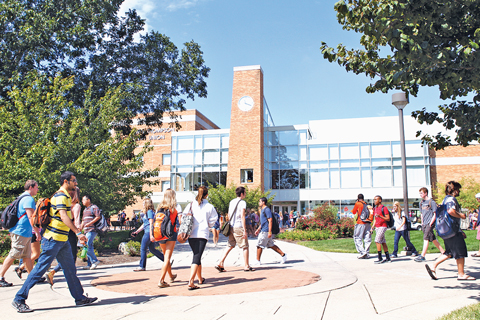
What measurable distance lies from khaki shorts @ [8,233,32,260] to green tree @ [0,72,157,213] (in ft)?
15.7

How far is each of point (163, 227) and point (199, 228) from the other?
26.3 inches

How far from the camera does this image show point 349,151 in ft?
120

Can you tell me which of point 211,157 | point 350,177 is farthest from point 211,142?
point 350,177

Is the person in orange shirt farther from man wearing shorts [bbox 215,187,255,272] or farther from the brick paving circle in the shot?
man wearing shorts [bbox 215,187,255,272]

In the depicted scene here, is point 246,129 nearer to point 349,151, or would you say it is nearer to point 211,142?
point 211,142

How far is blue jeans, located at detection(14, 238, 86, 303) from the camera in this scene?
485 centimetres

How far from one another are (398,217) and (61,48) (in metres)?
14.9

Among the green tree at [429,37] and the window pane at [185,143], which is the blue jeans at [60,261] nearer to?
the green tree at [429,37]

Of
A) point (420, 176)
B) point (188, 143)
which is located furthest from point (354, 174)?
point (188, 143)

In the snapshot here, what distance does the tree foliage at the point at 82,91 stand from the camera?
469 inches

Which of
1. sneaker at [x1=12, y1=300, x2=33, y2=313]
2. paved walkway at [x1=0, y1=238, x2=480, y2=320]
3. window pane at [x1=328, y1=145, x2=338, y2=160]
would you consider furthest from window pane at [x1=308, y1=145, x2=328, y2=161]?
sneaker at [x1=12, y1=300, x2=33, y2=313]

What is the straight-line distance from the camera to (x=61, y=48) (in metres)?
16.3

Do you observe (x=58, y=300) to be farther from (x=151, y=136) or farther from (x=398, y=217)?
(x=151, y=136)

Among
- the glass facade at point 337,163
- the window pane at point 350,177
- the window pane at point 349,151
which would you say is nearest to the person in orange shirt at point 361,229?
the glass facade at point 337,163
